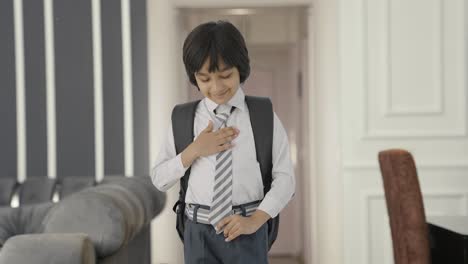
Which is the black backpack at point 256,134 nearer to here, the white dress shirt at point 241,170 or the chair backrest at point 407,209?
the white dress shirt at point 241,170

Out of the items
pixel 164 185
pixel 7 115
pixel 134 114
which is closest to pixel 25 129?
pixel 7 115

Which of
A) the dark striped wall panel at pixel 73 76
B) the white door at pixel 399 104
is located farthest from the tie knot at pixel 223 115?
the dark striped wall panel at pixel 73 76

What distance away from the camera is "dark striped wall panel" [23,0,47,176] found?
15.1 feet

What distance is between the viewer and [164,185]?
5.14 feet

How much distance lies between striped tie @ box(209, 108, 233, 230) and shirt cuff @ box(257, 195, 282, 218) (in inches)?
2.6

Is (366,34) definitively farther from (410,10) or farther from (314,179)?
Result: (314,179)

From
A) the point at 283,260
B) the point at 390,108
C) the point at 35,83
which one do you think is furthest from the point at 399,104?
the point at 283,260

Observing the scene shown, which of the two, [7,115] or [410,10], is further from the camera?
[7,115]

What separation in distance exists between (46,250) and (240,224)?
28.4 inches

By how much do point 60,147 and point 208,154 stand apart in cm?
328

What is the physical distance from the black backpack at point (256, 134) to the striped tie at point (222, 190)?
0.07 metres

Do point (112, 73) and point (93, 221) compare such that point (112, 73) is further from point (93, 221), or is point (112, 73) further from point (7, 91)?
point (93, 221)

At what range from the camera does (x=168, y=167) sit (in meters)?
1.54

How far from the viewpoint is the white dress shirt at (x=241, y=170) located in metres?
1.52
